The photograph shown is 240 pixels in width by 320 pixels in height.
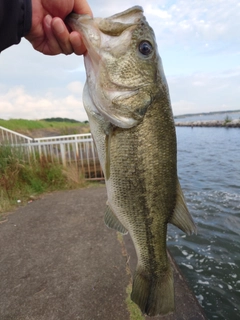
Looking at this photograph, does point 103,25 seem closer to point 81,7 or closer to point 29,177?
point 81,7

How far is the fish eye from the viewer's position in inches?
73.0

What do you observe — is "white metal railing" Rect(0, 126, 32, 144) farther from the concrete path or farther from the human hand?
the human hand

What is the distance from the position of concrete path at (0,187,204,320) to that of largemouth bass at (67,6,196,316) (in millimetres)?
1515

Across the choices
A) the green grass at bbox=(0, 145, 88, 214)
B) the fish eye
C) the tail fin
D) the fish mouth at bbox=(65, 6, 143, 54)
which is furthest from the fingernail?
the green grass at bbox=(0, 145, 88, 214)

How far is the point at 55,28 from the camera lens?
190 cm

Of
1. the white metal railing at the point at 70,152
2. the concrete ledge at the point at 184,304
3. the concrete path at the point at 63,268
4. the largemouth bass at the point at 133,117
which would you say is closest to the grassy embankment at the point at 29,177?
the white metal railing at the point at 70,152

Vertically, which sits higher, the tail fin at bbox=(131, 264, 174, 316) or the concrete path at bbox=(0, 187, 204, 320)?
the tail fin at bbox=(131, 264, 174, 316)

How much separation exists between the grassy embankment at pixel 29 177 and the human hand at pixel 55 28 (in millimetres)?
5710

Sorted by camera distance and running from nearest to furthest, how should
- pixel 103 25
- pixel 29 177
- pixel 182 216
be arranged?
pixel 103 25 → pixel 182 216 → pixel 29 177

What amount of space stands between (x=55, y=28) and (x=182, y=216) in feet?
5.52

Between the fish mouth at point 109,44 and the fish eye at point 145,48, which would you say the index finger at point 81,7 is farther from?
the fish eye at point 145,48

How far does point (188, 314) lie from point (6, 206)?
5.35 meters

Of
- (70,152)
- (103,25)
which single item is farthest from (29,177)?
(103,25)

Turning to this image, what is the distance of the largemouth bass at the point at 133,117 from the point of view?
183 cm
